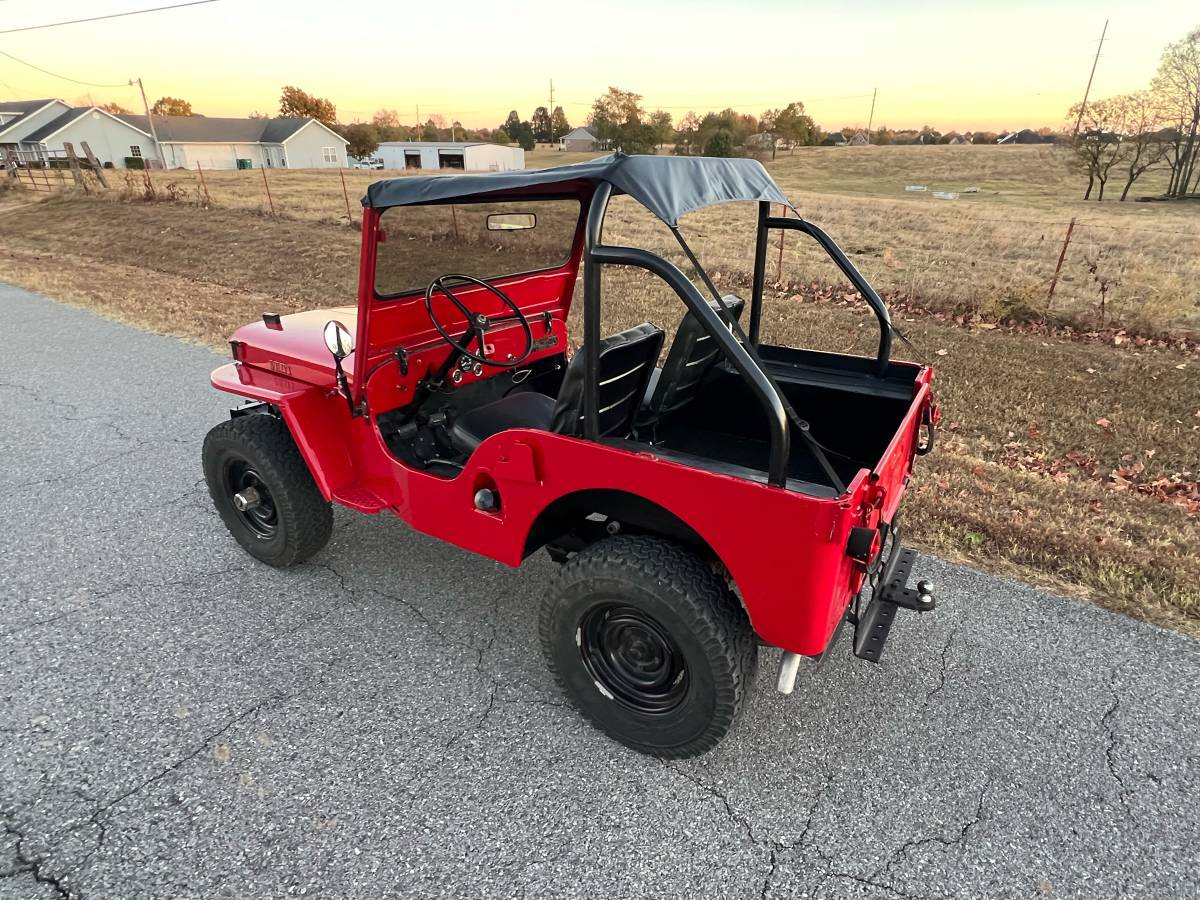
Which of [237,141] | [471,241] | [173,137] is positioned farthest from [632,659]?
[173,137]

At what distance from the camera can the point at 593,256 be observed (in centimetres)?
200

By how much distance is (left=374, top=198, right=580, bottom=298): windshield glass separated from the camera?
9.07 ft

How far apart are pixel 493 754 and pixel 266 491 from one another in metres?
1.79

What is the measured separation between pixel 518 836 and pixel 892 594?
155 centimetres

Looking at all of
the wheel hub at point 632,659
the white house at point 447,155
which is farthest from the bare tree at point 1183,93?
the wheel hub at point 632,659

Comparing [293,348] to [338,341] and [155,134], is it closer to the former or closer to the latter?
[338,341]

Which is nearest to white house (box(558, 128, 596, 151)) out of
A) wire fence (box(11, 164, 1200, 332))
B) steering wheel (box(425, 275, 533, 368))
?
wire fence (box(11, 164, 1200, 332))

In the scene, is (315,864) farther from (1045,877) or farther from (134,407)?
(134,407)

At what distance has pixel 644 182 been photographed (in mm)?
1937

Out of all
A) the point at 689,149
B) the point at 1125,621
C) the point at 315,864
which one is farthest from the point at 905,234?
the point at 689,149

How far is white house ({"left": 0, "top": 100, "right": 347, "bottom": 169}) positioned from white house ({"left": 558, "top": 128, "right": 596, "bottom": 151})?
25.5 m

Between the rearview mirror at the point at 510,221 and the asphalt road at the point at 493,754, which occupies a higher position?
the rearview mirror at the point at 510,221

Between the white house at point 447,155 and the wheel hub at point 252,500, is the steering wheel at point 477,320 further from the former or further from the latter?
the white house at point 447,155

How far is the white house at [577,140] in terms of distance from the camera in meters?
76.0
